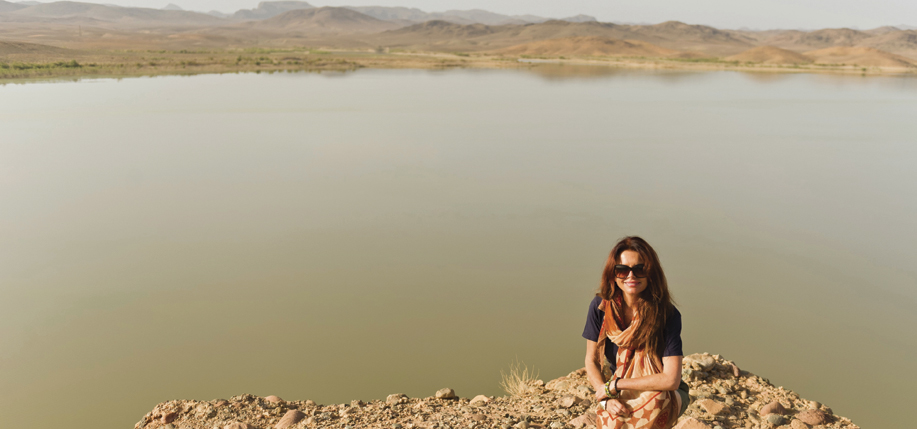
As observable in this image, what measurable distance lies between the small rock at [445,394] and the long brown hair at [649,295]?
2.22 m

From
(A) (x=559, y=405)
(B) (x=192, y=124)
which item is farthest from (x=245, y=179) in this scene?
(A) (x=559, y=405)

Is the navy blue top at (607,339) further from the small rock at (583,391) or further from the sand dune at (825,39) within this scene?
the sand dune at (825,39)

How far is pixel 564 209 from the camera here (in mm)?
9406

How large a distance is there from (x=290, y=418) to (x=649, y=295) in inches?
99.3

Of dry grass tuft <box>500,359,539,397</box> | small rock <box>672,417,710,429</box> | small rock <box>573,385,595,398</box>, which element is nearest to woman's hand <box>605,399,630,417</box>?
small rock <box>672,417,710,429</box>

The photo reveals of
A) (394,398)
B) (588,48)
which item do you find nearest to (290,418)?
(394,398)

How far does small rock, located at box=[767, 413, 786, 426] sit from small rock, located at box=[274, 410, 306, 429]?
117 inches

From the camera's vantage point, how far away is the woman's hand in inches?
92.9

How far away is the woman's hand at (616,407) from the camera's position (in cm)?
236

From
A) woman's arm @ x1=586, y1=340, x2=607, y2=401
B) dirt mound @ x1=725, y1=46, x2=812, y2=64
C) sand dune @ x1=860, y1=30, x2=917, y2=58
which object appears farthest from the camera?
Result: sand dune @ x1=860, y1=30, x2=917, y2=58

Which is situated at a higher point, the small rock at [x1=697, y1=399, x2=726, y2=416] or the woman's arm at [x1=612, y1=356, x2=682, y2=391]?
the woman's arm at [x1=612, y1=356, x2=682, y2=391]

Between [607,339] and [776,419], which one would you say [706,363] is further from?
[607,339]

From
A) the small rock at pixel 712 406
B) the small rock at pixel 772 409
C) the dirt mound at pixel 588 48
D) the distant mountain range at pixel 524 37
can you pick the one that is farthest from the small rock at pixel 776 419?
the dirt mound at pixel 588 48

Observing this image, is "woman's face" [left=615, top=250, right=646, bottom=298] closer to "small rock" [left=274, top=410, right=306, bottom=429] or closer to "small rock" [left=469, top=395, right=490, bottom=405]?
"small rock" [left=469, top=395, right=490, bottom=405]
